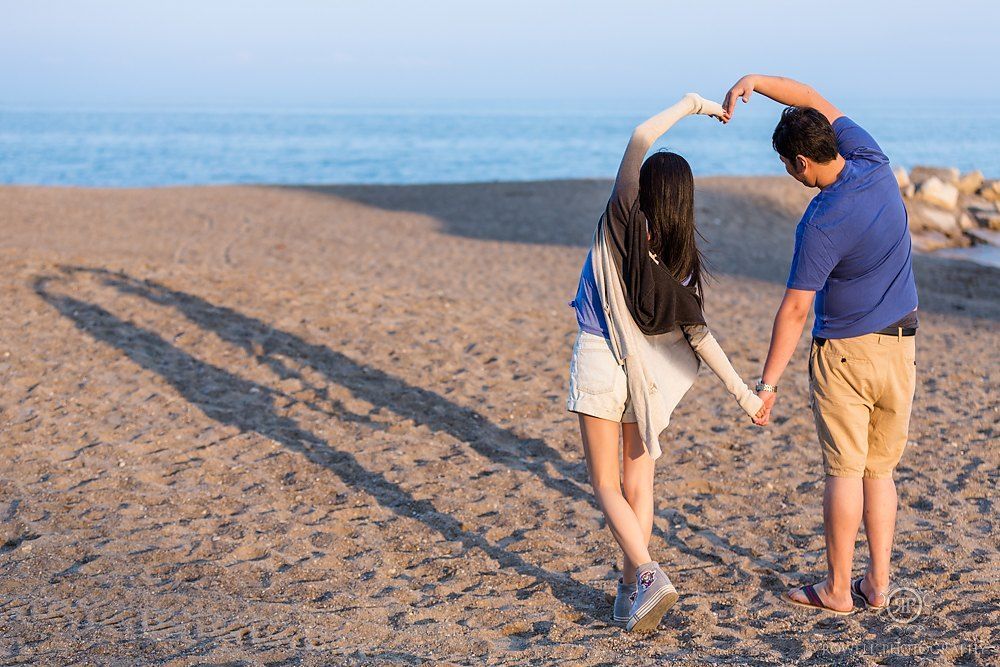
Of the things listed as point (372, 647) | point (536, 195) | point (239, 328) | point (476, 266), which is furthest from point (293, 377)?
point (536, 195)

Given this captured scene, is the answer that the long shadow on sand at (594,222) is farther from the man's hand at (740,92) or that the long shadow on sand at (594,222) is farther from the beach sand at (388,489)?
the man's hand at (740,92)

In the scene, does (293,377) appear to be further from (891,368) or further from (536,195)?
(536,195)

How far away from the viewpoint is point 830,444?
3.66 m

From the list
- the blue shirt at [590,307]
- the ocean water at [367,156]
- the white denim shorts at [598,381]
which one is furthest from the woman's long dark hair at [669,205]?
the ocean water at [367,156]

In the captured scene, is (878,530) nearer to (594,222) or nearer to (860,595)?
(860,595)

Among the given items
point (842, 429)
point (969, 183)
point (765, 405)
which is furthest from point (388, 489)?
point (969, 183)

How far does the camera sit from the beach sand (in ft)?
12.0

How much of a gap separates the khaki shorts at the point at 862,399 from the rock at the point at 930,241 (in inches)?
Answer: 609

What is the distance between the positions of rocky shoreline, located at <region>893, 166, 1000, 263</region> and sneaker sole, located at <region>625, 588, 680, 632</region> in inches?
629

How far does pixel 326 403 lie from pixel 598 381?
3760mm

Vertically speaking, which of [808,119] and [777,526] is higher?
[808,119]

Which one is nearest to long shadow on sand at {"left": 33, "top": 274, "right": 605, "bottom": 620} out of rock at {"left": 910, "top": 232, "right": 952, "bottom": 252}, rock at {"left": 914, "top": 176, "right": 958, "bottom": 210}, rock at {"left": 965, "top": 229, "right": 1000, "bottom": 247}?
rock at {"left": 910, "top": 232, "right": 952, "bottom": 252}

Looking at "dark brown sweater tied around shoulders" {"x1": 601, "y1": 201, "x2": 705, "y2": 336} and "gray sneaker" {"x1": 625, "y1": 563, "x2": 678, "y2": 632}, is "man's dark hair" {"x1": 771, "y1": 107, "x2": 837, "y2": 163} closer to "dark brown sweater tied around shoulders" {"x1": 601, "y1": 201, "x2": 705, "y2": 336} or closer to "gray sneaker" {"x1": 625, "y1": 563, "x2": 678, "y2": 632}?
"dark brown sweater tied around shoulders" {"x1": 601, "y1": 201, "x2": 705, "y2": 336}

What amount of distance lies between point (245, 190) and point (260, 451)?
57.1 ft
